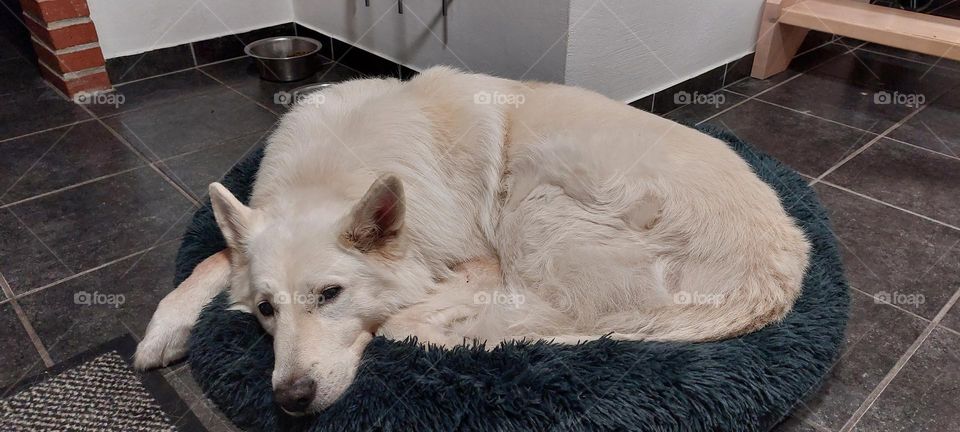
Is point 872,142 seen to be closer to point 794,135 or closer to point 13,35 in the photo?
point 794,135

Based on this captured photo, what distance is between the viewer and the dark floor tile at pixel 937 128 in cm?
299

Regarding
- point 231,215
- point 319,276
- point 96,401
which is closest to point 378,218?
point 319,276

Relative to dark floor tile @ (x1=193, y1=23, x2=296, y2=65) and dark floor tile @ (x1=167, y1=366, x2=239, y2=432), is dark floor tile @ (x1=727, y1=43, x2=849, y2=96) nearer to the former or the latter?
dark floor tile @ (x1=193, y1=23, x2=296, y2=65)

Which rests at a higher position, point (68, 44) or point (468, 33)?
point (468, 33)

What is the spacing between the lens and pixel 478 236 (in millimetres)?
1824

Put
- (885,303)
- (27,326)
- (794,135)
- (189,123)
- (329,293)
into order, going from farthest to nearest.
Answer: (189,123) → (794,135) → (885,303) → (27,326) → (329,293)

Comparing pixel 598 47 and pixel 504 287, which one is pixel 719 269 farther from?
pixel 598 47

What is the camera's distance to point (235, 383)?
152 centimetres

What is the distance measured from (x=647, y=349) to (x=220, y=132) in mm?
2428

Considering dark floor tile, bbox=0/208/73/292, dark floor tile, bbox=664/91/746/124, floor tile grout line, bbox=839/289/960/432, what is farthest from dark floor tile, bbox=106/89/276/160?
floor tile grout line, bbox=839/289/960/432

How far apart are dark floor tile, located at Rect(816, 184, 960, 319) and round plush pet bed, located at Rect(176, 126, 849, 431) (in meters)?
0.56

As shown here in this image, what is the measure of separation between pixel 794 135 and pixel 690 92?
1.87ft

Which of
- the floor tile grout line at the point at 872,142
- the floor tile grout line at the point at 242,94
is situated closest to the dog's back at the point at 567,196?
the floor tile grout line at the point at 872,142

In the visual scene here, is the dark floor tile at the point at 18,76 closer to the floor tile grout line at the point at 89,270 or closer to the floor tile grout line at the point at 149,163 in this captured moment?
the floor tile grout line at the point at 149,163
